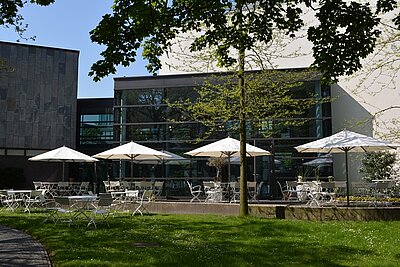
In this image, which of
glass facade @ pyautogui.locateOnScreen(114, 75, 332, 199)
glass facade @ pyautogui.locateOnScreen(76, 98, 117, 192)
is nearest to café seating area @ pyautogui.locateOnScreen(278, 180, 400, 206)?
glass facade @ pyautogui.locateOnScreen(114, 75, 332, 199)

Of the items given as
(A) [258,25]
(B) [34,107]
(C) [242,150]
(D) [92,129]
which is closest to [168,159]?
(C) [242,150]

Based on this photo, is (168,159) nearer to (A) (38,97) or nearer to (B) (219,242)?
(B) (219,242)

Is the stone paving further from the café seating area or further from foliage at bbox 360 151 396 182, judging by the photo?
foliage at bbox 360 151 396 182

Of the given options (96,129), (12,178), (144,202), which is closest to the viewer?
(144,202)

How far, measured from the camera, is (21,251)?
815 cm

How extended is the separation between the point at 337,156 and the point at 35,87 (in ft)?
58.3

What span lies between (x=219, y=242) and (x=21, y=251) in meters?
3.69

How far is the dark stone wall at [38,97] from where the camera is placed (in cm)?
2634

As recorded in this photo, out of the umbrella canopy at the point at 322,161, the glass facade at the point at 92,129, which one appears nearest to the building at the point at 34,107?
the glass facade at the point at 92,129

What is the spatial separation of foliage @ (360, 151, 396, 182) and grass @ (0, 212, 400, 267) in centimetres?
922

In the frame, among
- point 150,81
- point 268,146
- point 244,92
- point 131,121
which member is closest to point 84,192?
point 131,121

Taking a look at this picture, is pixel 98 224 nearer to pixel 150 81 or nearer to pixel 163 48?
pixel 163 48

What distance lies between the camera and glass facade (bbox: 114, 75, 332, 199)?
70.5ft

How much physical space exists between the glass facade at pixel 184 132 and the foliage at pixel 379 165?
1.77 m
